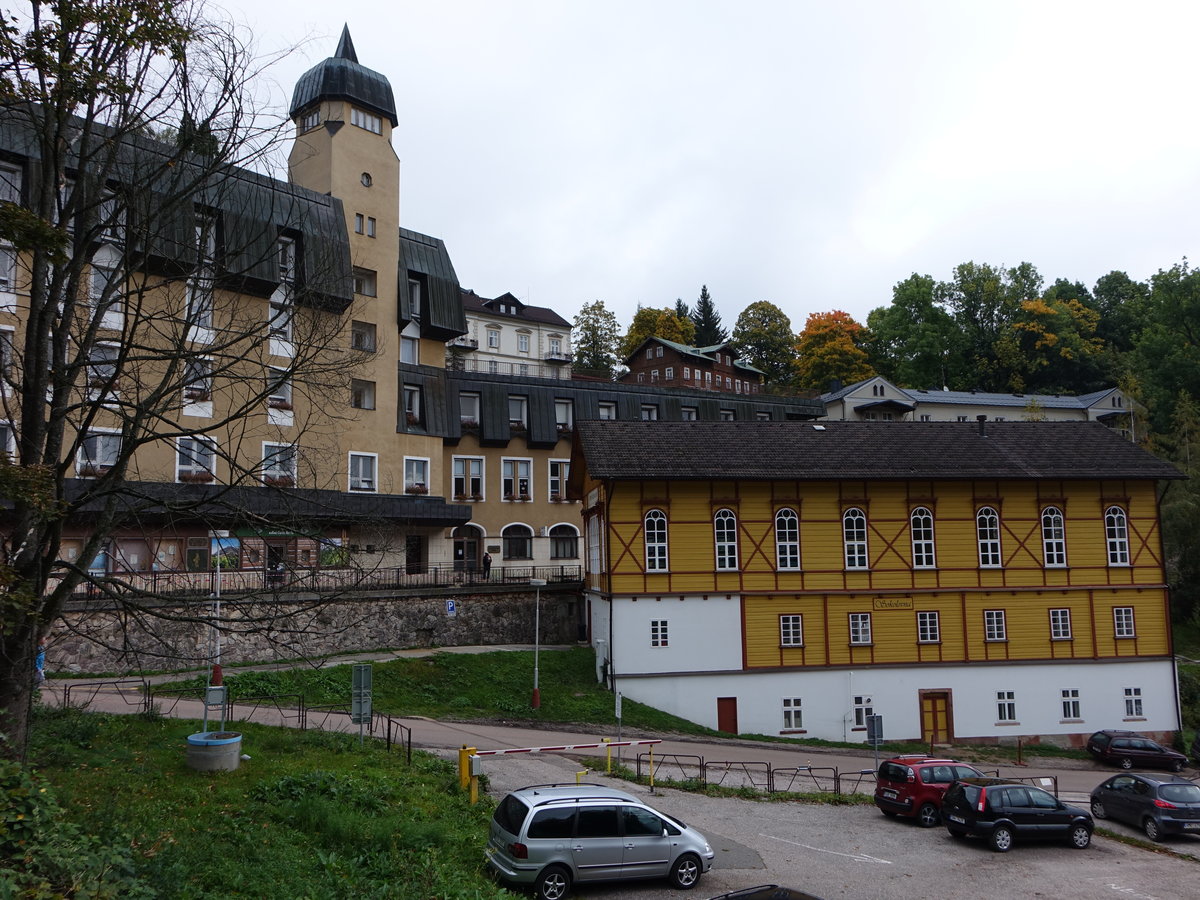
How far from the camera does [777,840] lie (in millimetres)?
17391

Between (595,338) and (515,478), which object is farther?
(595,338)

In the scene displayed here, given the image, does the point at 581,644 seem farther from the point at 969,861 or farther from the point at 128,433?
the point at 128,433

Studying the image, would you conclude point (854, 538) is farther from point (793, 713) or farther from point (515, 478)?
point (515, 478)

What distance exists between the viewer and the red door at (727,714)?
31.8m

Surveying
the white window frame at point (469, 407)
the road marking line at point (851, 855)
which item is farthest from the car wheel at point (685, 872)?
the white window frame at point (469, 407)

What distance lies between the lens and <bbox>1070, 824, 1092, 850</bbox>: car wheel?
1847 centimetres

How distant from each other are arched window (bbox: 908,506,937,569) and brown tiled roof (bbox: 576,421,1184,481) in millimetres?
1562

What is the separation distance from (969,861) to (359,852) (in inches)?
440

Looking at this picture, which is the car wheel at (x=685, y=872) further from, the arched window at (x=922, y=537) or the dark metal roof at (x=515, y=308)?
the dark metal roof at (x=515, y=308)

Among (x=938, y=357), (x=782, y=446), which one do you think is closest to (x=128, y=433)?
(x=782, y=446)

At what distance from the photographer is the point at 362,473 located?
41781 millimetres

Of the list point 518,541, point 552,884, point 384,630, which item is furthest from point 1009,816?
point 518,541

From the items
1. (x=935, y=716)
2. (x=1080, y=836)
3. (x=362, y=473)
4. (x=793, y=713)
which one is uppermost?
(x=362, y=473)

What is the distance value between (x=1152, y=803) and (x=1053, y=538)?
16386 mm
